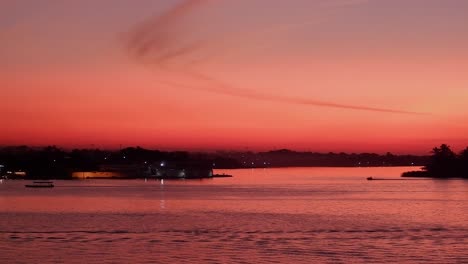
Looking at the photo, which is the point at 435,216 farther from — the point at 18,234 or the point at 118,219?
the point at 18,234

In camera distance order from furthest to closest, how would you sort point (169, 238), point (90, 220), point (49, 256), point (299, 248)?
point (90, 220) → point (169, 238) → point (299, 248) → point (49, 256)

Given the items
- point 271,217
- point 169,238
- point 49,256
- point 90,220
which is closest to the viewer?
point 49,256

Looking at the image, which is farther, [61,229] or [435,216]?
[435,216]

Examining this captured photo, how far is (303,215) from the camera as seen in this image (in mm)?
73875

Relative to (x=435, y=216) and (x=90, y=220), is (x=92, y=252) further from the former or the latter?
(x=435, y=216)

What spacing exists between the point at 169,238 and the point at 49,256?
11319mm

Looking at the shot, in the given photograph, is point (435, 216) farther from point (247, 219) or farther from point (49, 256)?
point (49, 256)

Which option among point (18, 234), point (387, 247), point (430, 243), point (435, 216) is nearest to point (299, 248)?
point (387, 247)

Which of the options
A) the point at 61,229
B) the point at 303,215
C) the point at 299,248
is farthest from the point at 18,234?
the point at 303,215

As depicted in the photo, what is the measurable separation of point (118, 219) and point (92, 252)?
2637 cm

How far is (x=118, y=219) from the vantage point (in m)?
67.8

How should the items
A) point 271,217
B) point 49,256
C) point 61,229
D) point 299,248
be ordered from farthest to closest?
point 271,217 → point 61,229 → point 299,248 → point 49,256

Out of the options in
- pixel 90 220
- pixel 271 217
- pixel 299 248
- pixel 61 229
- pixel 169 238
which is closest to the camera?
pixel 299 248

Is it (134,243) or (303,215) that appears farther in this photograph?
(303,215)
